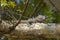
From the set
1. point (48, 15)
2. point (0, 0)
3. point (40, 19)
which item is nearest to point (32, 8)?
point (48, 15)

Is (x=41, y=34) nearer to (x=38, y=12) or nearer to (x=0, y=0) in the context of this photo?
(x=0, y=0)

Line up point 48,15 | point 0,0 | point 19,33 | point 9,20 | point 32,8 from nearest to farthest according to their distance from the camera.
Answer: point 0,0
point 19,33
point 9,20
point 48,15
point 32,8

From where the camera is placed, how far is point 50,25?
5.88 feet

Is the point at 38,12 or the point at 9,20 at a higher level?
the point at 9,20

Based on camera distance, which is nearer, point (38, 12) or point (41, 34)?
point (41, 34)

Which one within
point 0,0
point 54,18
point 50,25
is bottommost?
point 54,18

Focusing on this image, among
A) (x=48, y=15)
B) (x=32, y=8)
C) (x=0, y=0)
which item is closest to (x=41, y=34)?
(x=0, y=0)

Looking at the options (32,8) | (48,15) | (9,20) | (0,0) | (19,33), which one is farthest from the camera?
(32,8)

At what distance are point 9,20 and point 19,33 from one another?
0.64 feet

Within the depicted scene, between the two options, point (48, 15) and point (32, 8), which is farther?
point (32, 8)

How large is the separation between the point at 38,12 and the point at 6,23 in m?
0.99

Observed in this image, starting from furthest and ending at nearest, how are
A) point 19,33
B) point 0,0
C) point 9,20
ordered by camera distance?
point 9,20, point 19,33, point 0,0

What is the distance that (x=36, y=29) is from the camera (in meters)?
1.74

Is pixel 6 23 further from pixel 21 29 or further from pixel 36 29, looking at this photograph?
pixel 36 29
